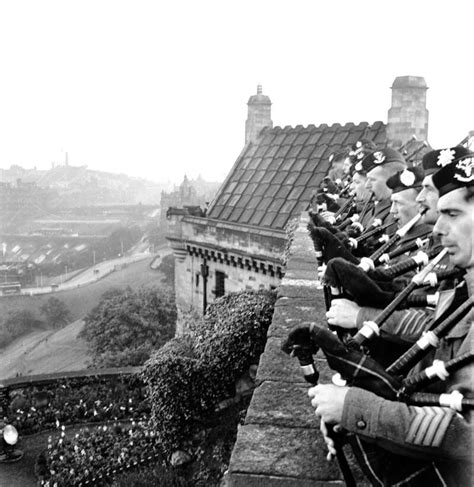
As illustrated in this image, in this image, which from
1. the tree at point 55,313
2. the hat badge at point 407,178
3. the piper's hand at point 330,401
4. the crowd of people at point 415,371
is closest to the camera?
the crowd of people at point 415,371

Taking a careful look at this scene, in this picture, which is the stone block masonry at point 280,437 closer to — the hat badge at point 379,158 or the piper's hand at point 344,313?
the piper's hand at point 344,313

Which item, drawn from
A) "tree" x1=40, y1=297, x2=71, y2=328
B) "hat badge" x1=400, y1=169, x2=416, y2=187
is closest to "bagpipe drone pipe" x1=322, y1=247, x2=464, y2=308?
"hat badge" x1=400, y1=169, x2=416, y2=187

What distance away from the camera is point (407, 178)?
4.89m

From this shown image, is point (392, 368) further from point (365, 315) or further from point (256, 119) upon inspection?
point (256, 119)

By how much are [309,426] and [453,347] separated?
1201 mm

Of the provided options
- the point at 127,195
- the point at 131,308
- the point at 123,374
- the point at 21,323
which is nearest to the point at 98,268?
the point at 21,323

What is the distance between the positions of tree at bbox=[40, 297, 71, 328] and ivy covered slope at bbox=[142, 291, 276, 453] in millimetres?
63318

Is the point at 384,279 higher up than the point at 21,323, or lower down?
higher up

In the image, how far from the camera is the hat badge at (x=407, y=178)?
16.0 feet

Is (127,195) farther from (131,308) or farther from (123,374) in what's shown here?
(123,374)

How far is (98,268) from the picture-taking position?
102062 mm

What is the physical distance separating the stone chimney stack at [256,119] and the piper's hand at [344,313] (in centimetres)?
2219

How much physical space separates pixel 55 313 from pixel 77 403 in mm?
59655

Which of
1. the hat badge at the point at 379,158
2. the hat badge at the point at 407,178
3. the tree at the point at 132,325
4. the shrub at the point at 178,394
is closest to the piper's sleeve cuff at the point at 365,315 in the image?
the hat badge at the point at 407,178
